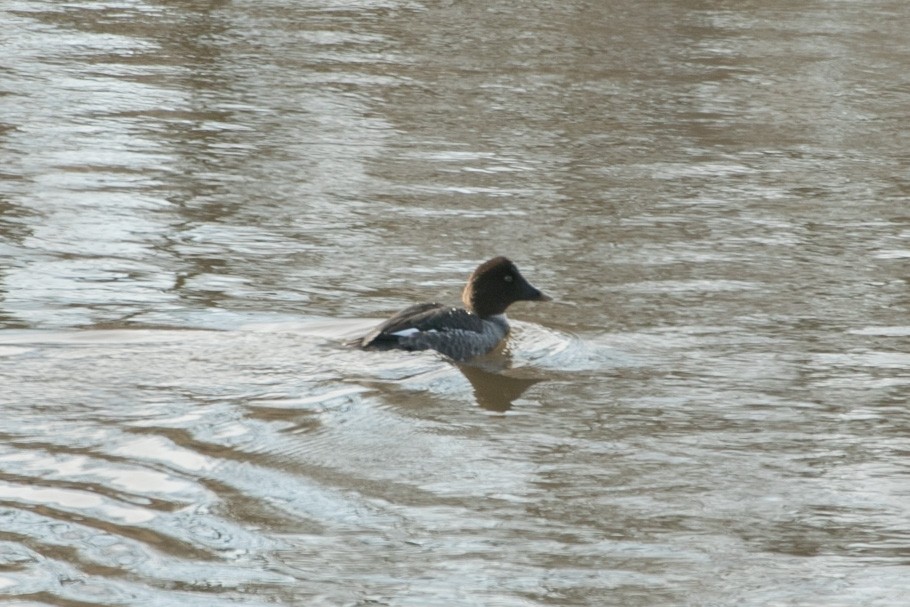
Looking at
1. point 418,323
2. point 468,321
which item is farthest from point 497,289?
point 418,323

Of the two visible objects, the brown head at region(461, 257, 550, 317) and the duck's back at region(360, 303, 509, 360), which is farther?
the brown head at region(461, 257, 550, 317)

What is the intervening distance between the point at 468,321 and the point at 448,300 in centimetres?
112

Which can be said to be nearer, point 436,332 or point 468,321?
point 436,332

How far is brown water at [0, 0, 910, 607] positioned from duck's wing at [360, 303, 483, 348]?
0.56 ft

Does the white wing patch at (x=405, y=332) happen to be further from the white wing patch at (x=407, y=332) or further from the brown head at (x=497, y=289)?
the brown head at (x=497, y=289)

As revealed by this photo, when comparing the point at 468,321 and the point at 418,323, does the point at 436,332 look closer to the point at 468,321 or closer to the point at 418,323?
the point at 418,323

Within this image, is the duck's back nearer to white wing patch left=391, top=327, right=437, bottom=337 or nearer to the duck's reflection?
white wing patch left=391, top=327, right=437, bottom=337

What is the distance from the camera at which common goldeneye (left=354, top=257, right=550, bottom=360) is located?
10242 mm

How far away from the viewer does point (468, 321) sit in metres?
10.8

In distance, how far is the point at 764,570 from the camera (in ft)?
23.1

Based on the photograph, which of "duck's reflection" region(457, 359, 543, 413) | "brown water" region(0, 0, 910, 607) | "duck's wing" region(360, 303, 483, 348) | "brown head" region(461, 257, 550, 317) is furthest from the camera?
"brown head" region(461, 257, 550, 317)

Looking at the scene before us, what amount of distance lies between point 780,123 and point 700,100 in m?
1.20

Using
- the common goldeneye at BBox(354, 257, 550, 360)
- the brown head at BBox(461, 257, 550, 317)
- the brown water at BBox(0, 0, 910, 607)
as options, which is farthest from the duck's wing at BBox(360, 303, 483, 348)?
the brown head at BBox(461, 257, 550, 317)

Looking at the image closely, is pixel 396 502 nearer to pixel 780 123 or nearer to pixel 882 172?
pixel 882 172
